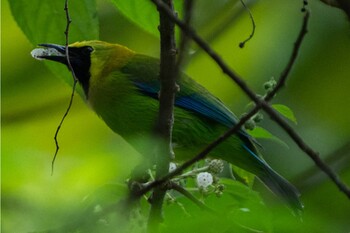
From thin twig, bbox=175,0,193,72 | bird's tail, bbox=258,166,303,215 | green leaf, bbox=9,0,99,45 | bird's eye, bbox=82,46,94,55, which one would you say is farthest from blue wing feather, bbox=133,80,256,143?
thin twig, bbox=175,0,193,72

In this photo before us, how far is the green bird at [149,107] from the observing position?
411 cm

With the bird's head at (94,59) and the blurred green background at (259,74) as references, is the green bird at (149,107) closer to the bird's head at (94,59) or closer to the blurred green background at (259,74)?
the bird's head at (94,59)

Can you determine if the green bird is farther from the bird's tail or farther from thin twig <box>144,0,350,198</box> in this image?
thin twig <box>144,0,350,198</box>

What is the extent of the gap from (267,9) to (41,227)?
3254 mm

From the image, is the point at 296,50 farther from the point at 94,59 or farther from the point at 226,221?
the point at 94,59

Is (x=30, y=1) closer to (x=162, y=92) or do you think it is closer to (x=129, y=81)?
(x=162, y=92)

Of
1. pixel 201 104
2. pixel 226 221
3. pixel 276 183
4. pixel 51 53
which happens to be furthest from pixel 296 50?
pixel 201 104

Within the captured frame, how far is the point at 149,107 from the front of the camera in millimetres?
4285

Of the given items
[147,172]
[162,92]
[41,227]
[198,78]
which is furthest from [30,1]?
[198,78]

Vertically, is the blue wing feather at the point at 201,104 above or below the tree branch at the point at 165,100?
above

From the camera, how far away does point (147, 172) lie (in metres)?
2.95

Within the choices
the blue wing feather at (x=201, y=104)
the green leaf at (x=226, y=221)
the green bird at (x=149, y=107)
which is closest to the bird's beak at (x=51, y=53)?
the green bird at (x=149, y=107)

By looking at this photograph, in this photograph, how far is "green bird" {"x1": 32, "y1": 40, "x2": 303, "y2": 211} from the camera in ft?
13.5

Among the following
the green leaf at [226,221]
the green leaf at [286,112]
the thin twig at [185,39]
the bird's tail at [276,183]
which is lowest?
the green leaf at [226,221]
